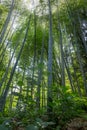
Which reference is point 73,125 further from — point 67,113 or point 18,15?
point 18,15

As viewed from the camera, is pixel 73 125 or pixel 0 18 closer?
pixel 73 125

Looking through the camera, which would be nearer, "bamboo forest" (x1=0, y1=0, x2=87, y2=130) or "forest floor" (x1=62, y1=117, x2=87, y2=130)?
"forest floor" (x1=62, y1=117, x2=87, y2=130)

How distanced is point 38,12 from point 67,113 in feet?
22.2

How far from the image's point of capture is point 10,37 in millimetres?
9266

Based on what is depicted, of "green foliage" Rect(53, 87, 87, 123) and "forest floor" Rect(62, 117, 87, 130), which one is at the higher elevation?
"green foliage" Rect(53, 87, 87, 123)

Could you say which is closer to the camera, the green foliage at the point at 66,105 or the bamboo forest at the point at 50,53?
the green foliage at the point at 66,105

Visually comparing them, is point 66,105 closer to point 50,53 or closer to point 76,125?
point 76,125

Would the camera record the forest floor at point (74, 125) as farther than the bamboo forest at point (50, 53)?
No

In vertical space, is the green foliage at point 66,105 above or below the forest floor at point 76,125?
above

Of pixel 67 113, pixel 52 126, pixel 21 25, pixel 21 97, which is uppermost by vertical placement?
pixel 21 25

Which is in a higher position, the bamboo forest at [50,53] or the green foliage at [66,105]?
the bamboo forest at [50,53]

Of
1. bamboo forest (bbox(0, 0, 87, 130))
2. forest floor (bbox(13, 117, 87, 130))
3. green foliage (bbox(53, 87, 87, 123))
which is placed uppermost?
bamboo forest (bbox(0, 0, 87, 130))

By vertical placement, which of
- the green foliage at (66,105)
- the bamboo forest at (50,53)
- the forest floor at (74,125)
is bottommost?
the forest floor at (74,125)

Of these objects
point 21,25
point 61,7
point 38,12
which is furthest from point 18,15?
point 61,7
